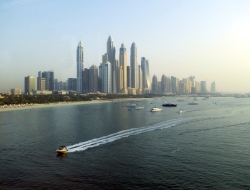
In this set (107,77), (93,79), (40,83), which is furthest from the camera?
(40,83)

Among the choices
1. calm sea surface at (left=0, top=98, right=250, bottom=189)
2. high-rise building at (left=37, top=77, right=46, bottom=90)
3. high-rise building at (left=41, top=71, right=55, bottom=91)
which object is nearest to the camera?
calm sea surface at (left=0, top=98, right=250, bottom=189)

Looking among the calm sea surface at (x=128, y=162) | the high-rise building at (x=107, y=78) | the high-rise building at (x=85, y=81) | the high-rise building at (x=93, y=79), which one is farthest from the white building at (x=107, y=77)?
the calm sea surface at (x=128, y=162)

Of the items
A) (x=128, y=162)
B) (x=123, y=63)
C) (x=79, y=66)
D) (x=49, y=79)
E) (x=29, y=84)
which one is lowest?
(x=128, y=162)

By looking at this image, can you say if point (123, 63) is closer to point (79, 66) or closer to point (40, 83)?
point (79, 66)

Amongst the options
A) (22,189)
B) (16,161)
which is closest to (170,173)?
(22,189)

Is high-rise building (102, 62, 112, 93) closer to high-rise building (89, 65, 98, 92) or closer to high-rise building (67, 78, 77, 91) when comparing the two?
high-rise building (89, 65, 98, 92)

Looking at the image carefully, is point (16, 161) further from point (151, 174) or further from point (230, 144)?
point (230, 144)

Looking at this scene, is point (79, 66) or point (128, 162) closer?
point (128, 162)

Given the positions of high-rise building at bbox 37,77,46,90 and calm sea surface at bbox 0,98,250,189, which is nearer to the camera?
calm sea surface at bbox 0,98,250,189

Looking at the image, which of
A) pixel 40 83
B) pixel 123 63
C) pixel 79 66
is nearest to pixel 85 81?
pixel 79 66

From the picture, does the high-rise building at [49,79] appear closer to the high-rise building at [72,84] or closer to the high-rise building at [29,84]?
the high-rise building at [29,84]

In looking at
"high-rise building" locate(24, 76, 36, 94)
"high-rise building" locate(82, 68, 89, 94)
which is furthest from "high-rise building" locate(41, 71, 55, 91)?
"high-rise building" locate(82, 68, 89, 94)
